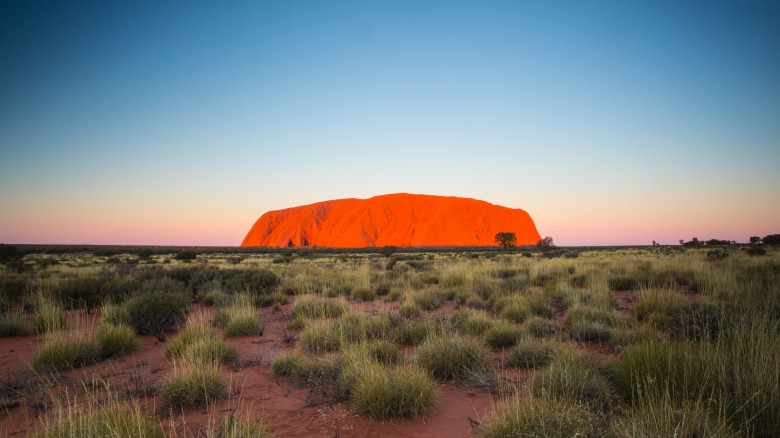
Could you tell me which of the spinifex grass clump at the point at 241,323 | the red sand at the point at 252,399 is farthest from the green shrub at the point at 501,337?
the spinifex grass clump at the point at 241,323

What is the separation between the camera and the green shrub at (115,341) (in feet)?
19.1

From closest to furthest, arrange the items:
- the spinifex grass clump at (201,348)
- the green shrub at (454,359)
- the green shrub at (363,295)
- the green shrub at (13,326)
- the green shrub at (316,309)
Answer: the green shrub at (454,359) → the spinifex grass clump at (201,348) → the green shrub at (13,326) → the green shrub at (316,309) → the green shrub at (363,295)

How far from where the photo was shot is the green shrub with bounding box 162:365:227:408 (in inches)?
153

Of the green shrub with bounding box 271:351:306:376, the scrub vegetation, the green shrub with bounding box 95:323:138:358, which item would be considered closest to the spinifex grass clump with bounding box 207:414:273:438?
the scrub vegetation

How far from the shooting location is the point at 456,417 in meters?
3.65

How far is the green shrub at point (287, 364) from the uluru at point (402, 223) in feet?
269

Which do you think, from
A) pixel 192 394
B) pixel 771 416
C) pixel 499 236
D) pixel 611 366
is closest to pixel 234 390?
pixel 192 394

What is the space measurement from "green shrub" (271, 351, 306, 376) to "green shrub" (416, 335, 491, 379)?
155cm

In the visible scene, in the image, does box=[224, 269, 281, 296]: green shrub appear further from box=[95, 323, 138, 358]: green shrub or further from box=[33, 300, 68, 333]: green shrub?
box=[95, 323, 138, 358]: green shrub

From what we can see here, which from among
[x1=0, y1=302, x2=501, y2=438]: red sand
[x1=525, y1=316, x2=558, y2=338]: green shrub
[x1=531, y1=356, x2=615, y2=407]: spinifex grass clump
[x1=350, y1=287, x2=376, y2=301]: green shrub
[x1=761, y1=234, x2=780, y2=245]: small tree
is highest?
[x1=761, y1=234, x2=780, y2=245]: small tree

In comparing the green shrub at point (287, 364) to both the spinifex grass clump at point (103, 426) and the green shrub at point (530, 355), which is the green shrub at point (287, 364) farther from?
the green shrub at point (530, 355)

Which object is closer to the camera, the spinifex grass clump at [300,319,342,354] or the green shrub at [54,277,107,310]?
the spinifex grass clump at [300,319,342,354]

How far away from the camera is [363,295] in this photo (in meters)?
11.0

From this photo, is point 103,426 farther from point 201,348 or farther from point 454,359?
point 454,359
